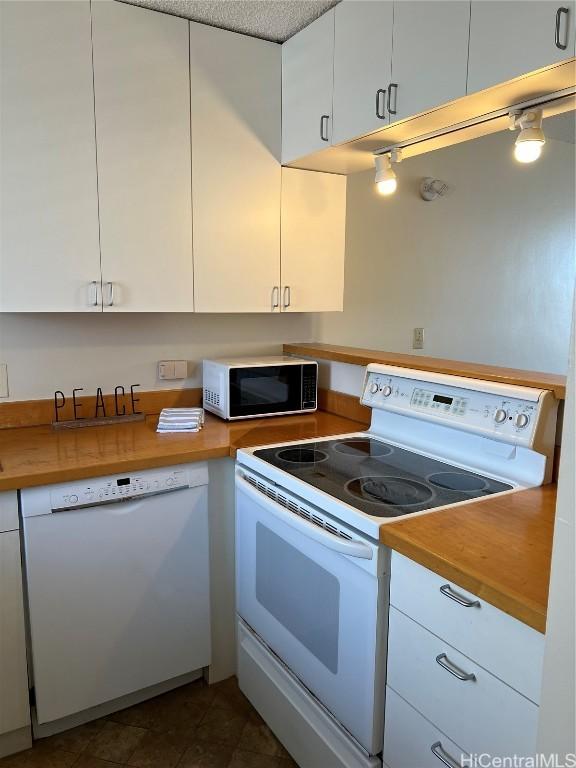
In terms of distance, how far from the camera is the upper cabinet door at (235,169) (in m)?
2.14

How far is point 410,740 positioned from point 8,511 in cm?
123

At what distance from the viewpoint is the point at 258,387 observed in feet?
7.79

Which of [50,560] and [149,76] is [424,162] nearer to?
[149,76]

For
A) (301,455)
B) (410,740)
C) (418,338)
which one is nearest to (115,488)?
(301,455)

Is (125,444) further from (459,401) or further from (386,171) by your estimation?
(386,171)

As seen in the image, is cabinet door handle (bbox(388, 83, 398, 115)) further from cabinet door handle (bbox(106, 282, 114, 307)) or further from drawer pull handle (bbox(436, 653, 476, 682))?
drawer pull handle (bbox(436, 653, 476, 682))

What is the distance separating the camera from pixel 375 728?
138 centimetres

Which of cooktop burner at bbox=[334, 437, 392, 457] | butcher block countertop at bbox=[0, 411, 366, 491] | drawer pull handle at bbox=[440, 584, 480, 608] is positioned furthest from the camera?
cooktop burner at bbox=[334, 437, 392, 457]

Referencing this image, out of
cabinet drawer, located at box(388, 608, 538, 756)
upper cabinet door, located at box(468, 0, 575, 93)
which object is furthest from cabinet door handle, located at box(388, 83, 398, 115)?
cabinet drawer, located at box(388, 608, 538, 756)

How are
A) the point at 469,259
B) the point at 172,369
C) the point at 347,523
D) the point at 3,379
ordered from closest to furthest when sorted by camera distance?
1. the point at 347,523
2. the point at 3,379
3. the point at 172,369
4. the point at 469,259

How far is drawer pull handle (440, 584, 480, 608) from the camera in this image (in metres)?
1.11


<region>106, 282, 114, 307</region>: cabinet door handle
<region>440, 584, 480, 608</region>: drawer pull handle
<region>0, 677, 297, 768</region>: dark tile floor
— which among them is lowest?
<region>0, 677, 297, 768</region>: dark tile floor

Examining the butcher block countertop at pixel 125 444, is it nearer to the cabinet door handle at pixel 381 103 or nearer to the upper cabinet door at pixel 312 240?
the upper cabinet door at pixel 312 240

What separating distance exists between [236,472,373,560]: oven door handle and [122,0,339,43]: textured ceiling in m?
1.63
